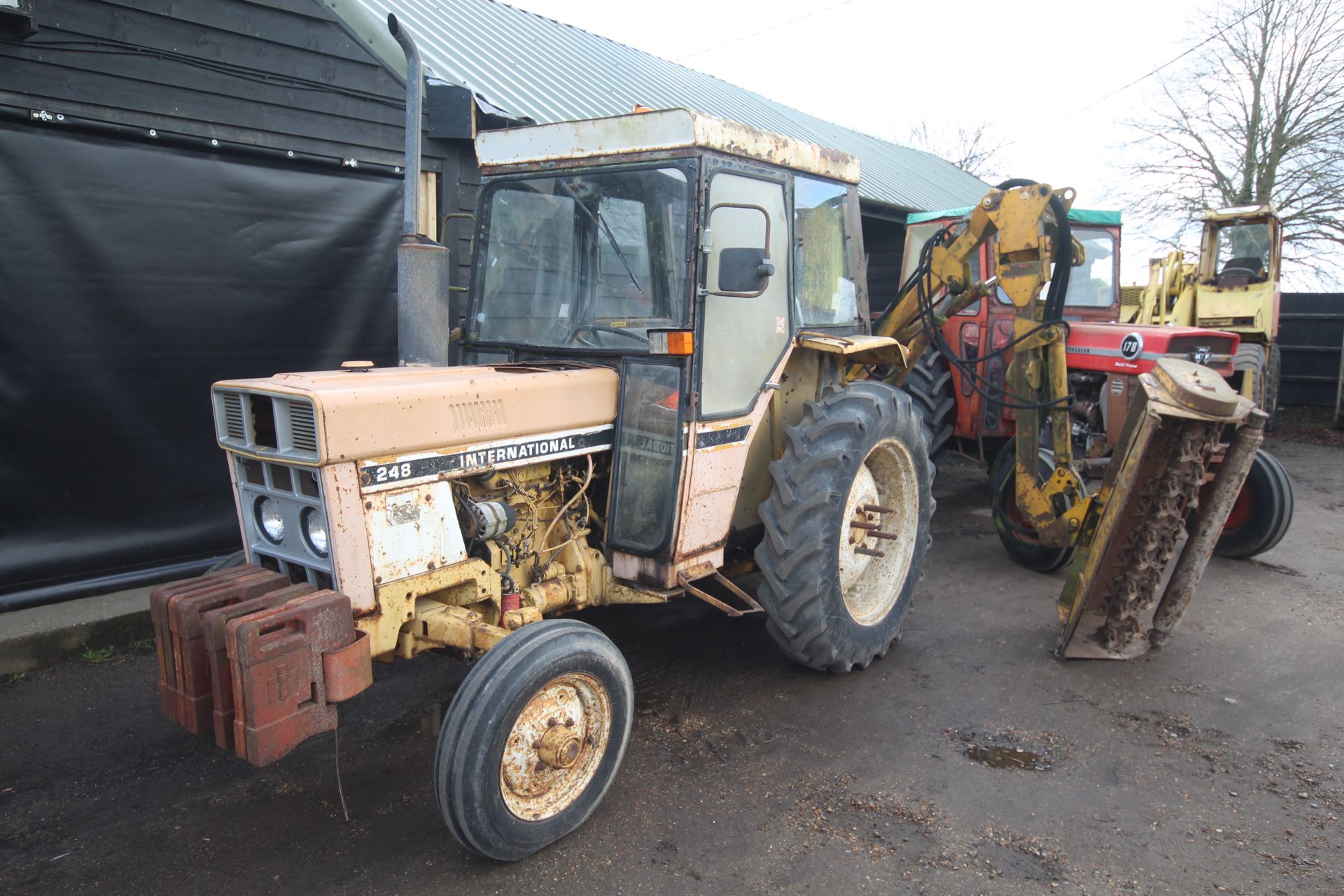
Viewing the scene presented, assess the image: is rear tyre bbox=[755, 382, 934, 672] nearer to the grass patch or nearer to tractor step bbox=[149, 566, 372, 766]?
tractor step bbox=[149, 566, 372, 766]

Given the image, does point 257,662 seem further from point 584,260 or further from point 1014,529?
point 1014,529

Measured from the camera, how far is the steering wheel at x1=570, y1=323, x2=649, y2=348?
3.47 metres

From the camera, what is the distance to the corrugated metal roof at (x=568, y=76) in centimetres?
648

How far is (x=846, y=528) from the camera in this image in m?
4.08

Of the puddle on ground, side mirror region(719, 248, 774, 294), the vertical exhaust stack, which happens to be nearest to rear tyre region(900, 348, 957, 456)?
the puddle on ground

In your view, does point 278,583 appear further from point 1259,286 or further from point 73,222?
point 1259,286

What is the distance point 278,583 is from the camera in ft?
9.17

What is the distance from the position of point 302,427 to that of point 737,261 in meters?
1.66

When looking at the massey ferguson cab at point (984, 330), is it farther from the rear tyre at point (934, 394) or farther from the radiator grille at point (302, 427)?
the radiator grille at point (302, 427)

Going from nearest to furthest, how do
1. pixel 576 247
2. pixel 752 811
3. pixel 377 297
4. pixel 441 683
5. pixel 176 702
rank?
pixel 176 702, pixel 752 811, pixel 576 247, pixel 441 683, pixel 377 297

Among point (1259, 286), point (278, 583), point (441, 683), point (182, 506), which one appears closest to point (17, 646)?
point (182, 506)

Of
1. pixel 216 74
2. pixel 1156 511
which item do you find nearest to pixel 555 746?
pixel 1156 511

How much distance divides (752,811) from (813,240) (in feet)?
8.33

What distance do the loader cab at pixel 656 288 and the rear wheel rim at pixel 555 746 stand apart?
741mm
